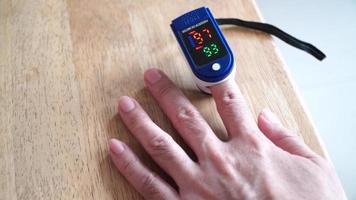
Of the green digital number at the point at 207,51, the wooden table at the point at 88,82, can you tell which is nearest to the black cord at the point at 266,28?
the wooden table at the point at 88,82

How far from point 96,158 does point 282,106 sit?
0.98 ft

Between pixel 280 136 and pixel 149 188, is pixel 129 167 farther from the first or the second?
pixel 280 136

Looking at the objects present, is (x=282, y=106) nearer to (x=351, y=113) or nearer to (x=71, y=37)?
(x=71, y=37)

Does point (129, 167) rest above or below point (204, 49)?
below

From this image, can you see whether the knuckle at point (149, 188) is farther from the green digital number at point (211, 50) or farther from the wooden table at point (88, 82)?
the green digital number at point (211, 50)

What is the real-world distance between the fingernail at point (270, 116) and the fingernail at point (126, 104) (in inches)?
8.0

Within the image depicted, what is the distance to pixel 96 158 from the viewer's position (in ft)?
1.61

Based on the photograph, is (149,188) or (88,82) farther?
(88,82)

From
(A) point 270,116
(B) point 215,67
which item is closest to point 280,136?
(A) point 270,116

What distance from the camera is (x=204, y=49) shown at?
505mm

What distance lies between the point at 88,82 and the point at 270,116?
0.30 m

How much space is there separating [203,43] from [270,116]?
0.15 metres

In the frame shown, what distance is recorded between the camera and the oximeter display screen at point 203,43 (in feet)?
1.63

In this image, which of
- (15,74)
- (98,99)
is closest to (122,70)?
(98,99)
